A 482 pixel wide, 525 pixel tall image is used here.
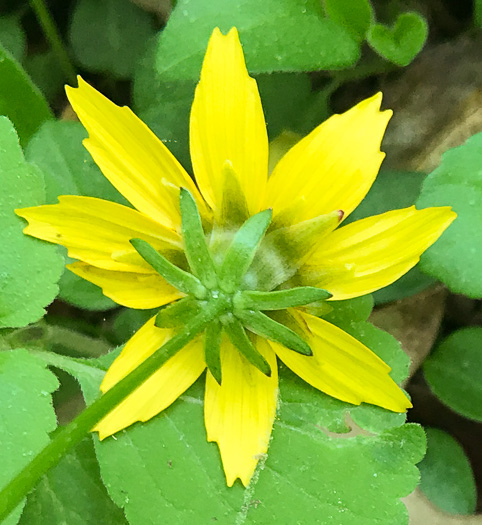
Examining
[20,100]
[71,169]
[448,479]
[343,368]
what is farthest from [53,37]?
[448,479]

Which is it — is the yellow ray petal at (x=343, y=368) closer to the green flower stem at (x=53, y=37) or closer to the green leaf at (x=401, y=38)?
the green leaf at (x=401, y=38)

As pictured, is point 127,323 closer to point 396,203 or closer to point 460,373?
point 396,203

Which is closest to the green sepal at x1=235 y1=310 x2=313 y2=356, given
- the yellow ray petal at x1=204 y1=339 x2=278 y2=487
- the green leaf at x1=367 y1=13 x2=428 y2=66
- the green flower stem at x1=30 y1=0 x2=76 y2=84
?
the yellow ray petal at x1=204 y1=339 x2=278 y2=487

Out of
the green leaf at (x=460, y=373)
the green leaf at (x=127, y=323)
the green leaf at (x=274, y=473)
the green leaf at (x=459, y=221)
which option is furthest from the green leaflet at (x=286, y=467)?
the green leaf at (x=460, y=373)

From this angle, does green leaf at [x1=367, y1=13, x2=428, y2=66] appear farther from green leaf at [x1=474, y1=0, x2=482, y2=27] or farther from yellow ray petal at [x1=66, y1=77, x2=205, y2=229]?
yellow ray petal at [x1=66, y1=77, x2=205, y2=229]

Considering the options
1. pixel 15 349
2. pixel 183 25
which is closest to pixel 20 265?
pixel 15 349

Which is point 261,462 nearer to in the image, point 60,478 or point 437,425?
point 60,478

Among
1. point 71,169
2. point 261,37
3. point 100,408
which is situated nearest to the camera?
point 100,408
